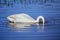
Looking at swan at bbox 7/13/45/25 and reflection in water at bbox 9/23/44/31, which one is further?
swan at bbox 7/13/45/25

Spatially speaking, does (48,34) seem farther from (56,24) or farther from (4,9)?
(4,9)

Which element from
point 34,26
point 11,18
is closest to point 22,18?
point 11,18

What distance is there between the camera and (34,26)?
3213mm

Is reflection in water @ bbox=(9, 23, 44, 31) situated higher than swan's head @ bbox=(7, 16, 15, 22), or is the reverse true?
swan's head @ bbox=(7, 16, 15, 22)

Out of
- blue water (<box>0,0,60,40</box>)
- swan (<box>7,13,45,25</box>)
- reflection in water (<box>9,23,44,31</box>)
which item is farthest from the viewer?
swan (<box>7,13,45,25</box>)

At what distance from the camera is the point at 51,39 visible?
2.74 m

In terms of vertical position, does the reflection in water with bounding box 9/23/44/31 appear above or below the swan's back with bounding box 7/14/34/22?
below

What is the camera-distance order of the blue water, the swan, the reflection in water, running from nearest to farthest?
the blue water < the reflection in water < the swan

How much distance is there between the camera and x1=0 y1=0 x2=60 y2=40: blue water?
2838mm

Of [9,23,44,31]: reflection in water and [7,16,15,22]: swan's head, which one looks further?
[7,16,15,22]: swan's head

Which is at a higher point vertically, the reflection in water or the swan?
the swan

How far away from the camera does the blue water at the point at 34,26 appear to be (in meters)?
2.84

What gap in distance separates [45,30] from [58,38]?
0.27 meters

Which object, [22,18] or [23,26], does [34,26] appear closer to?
[23,26]
